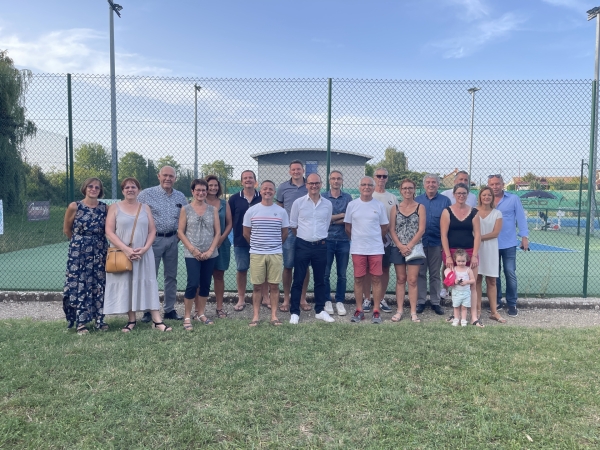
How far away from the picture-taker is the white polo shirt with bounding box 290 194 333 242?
5.01 m

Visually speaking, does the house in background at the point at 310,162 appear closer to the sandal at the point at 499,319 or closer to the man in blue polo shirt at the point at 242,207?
the man in blue polo shirt at the point at 242,207

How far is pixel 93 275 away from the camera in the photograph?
4.68 meters

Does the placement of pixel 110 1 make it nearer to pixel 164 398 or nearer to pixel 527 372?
pixel 164 398

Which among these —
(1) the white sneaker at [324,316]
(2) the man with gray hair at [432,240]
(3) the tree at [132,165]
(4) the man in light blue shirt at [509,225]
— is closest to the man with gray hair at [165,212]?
(3) the tree at [132,165]

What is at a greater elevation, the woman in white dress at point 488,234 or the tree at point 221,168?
the tree at point 221,168

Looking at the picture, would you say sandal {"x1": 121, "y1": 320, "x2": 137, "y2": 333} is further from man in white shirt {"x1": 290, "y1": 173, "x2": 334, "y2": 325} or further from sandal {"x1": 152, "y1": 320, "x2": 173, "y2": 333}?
man in white shirt {"x1": 290, "y1": 173, "x2": 334, "y2": 325}

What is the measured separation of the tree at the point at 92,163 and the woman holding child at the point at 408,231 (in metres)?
4.34

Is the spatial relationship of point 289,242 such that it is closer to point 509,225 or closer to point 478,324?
point 478,324

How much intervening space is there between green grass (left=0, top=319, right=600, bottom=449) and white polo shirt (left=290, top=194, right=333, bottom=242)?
3.62 feet

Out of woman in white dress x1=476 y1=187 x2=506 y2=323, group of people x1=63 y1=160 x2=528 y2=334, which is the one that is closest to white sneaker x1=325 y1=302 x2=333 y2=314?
group of people x1=63 y1=160 x2=528 y2=334

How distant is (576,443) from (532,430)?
0.77 ft

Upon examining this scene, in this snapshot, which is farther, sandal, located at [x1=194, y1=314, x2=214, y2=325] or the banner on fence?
the banner on fence

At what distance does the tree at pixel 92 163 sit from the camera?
679 centimetres

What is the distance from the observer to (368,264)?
5.23 metres
